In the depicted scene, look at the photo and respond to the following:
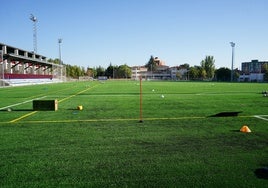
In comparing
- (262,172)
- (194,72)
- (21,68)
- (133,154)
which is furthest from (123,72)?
(262,172)

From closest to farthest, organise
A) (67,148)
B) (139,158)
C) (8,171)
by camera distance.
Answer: (8,171)
(139,158)
(67,148)

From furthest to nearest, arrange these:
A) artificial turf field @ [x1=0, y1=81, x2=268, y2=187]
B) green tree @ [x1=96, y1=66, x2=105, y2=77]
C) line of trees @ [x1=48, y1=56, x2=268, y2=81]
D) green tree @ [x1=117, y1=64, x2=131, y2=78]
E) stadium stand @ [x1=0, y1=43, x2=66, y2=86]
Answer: green tree @ [x1=96, y1=66, x2=105, y2=77], green tree @ [x1=117, y1=64, x2=131, y2=78], line of trees @ [x1=48, y1=56, x2=268, y2=81], stadium stand @ [x1=0, y1=43, x2=66, y2=86], artificial turf field @ [x1=0, y1=81, x2=268, y2=187]

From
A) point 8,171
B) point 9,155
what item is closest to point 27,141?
point 9,155

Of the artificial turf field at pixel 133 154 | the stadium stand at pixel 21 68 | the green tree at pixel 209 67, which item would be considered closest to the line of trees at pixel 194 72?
the green tree at pixel 209 67

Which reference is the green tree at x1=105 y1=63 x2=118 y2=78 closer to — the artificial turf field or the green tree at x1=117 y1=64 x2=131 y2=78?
the green tree at x1=117 y1=64 x2=131 y2=78

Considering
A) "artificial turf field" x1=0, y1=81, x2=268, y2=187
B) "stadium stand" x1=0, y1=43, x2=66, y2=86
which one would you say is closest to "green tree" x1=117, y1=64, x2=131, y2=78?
"stadium stand" x1=0, y1=43, x2=66, y2=86

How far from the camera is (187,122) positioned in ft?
29.5

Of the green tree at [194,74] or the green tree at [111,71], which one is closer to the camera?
the green tree at [194,74]

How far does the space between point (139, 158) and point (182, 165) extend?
863 mm

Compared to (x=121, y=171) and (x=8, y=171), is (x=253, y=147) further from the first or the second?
(x=8, y=171)

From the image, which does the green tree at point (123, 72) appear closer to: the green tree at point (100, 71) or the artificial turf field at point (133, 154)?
the green tree at point (100, 71)

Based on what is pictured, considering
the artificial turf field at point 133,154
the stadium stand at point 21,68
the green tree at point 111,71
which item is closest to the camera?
the artificial turf field at point 133,154

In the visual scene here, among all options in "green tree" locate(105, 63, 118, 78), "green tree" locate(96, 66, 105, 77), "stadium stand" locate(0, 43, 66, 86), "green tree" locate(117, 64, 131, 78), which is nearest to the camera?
"stadium stand" locate(0, 43, 66, 86)

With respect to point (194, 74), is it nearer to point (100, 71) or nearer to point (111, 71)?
point (111, 71)
